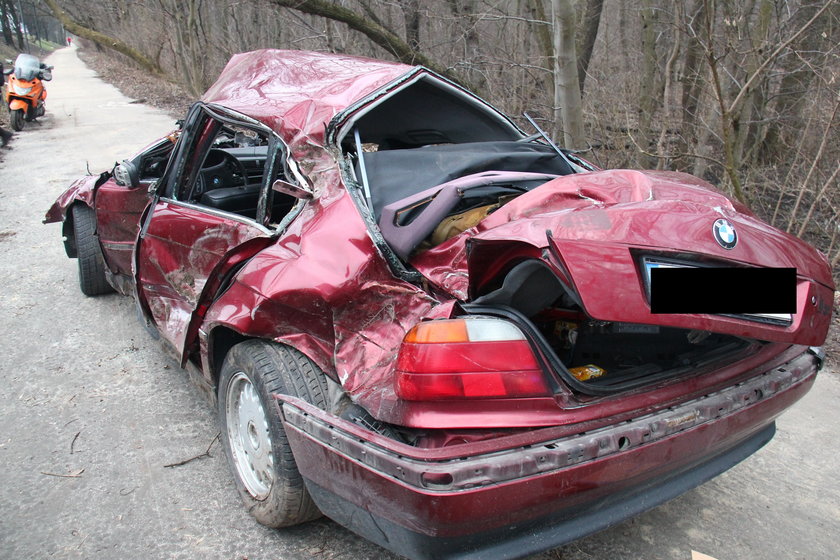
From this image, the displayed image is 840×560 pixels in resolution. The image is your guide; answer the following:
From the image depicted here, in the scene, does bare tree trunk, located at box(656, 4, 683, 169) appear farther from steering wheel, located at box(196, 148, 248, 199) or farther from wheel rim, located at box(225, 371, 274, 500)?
wheel rim, located at box(225, 371, 274, 500)

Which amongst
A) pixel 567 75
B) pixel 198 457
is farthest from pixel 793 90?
pixel 198 457

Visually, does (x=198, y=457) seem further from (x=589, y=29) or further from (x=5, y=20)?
(x=5, y=20)

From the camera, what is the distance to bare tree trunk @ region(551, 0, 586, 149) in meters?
5.80

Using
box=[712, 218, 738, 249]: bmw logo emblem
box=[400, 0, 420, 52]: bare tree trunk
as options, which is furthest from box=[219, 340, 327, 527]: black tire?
box=[400, 0, 420, 52]: bare tree trunk

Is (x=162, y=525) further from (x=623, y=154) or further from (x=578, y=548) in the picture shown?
(x=623, y=154)

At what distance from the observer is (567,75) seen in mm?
6008

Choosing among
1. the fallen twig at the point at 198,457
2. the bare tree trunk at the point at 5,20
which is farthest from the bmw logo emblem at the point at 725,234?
the bare tree trunk at the point at 5,20

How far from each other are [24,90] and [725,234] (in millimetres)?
15588

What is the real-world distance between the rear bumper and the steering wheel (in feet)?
6.85

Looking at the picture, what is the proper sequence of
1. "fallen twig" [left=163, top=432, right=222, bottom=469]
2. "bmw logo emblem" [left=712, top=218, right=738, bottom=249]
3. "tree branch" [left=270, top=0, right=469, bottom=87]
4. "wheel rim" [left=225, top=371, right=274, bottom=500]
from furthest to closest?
"tree branch" [left=270, top=0, right=469, bottom=87]
"fallen twig" [left=163, top=432, right=222, bottom=469]
"wheel rim" [left=225, top=371, right=274, bottom=500]
"bmw logo emblem" [left=712, top=218, right=738, bottom=249]

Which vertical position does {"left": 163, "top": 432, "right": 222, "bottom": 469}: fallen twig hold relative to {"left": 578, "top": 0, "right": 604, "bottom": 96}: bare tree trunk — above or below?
below

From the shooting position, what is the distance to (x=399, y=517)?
1.81 m

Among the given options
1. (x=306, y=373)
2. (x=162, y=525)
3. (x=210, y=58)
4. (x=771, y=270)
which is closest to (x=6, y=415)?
(x=162, y=525)

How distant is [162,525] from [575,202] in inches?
83.0
